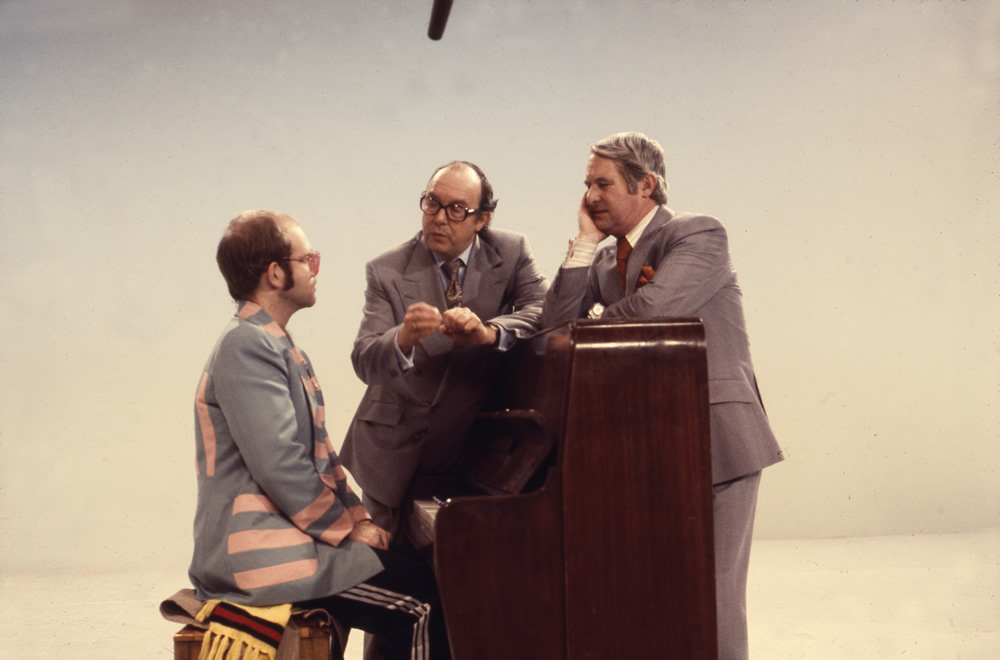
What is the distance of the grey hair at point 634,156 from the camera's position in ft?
8.54

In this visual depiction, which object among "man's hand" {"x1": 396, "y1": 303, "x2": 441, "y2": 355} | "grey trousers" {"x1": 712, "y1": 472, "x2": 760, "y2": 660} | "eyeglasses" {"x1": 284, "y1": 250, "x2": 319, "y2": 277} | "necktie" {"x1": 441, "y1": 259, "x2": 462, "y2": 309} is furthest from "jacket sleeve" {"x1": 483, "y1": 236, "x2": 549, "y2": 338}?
"grey trousers" {"x1": 712, "y1": 472, "x2": 760, "y2": 660}

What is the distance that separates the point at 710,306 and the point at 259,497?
1275 millimetres

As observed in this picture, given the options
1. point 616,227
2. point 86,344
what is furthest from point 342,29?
point 616,227

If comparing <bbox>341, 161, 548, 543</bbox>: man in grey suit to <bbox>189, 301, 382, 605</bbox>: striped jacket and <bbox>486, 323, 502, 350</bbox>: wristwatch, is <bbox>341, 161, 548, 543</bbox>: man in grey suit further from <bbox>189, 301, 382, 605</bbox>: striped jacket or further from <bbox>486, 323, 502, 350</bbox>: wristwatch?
<bbox>189, 301, 382, 605</bbox>: striped jacket

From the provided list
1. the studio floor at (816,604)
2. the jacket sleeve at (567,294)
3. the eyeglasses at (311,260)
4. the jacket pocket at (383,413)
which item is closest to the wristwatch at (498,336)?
the jacket sleeve at (567,294)

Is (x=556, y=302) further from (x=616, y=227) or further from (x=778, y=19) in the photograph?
(x=778, y=19)

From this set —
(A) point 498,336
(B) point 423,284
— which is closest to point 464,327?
(A) point 498,336

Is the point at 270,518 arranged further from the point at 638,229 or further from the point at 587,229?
the point at 638,229

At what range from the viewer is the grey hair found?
260 cm

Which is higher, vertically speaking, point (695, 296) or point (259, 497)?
point (695, 296)

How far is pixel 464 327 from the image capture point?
2.34 m

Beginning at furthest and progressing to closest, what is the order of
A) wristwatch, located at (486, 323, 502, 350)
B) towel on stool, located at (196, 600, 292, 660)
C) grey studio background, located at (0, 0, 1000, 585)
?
grey studio background, located at (0, 0, 1000, 585) → wristwatch, located at (486, 323, 502, 350) → towel on stool, located at (196, 600, 292, 660)

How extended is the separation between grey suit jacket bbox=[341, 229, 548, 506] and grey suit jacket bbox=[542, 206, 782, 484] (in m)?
0.28

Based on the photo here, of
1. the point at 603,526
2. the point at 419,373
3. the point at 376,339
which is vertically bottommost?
the point at 603,526
